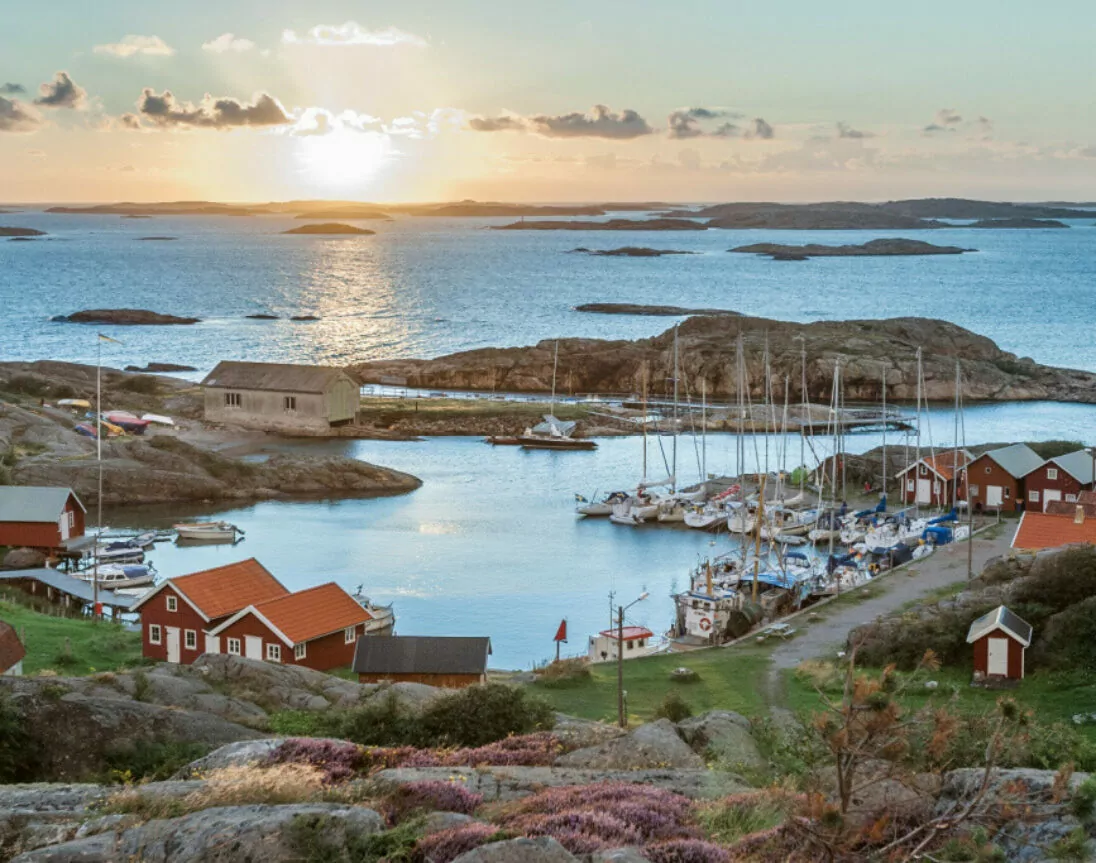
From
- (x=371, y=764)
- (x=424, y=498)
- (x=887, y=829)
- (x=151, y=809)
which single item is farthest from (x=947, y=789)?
(x=424, y=498)

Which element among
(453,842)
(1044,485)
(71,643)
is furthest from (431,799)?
(1044,485)

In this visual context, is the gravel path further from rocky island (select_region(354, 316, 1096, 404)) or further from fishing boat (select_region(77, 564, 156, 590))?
rocky island (select_region(354, 316, 1096, 404))

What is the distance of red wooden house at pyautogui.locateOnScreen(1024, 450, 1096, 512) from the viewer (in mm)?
46844

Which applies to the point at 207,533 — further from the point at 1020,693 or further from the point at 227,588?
the point at 1020,693

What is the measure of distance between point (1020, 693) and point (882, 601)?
10773 mm

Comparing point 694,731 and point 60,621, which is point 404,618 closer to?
point 60,621

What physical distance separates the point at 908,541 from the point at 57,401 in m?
49.1

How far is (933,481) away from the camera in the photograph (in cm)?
5034

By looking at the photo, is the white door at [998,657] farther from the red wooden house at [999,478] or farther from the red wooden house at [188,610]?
the red wooden house at [999,478]

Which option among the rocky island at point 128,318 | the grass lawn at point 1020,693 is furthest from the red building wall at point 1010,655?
the rocky island at point 128,318

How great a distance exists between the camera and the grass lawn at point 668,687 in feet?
79.7

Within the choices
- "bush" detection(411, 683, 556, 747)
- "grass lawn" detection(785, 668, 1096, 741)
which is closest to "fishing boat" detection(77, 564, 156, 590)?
"grass lawn" detection(785, 668, 1096, 741)

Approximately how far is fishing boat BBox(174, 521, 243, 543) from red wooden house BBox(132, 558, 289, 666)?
16594 mm

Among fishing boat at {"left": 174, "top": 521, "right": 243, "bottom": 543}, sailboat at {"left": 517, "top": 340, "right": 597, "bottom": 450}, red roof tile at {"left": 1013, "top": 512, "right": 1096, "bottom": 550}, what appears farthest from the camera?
sailboat at {"left": 517, "top": 340, "right": 597, "bottom": 450}
